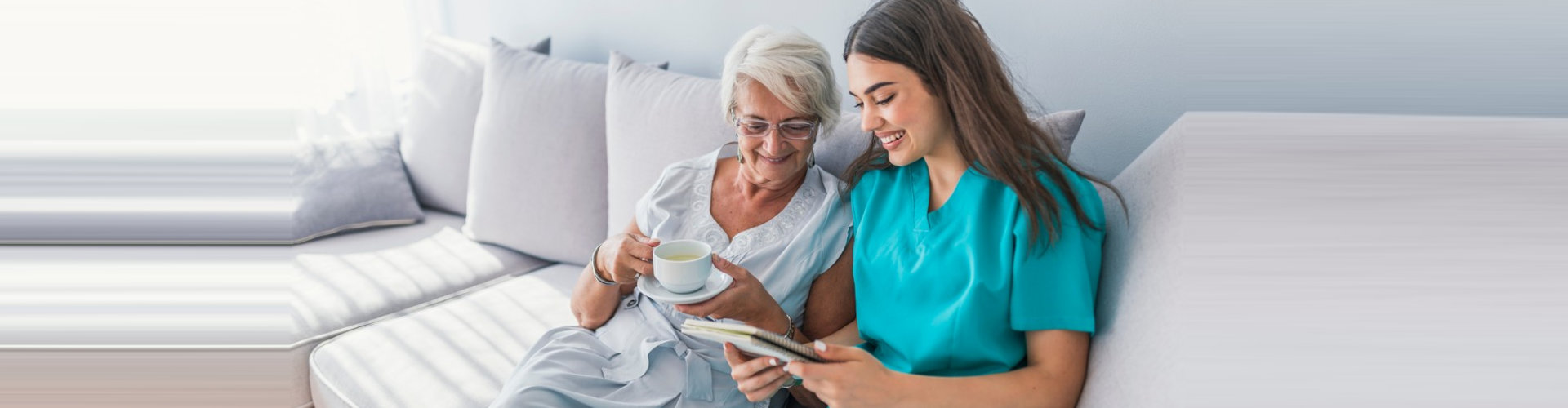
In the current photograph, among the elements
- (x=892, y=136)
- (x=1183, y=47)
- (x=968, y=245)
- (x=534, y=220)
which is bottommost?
(x=534, y=220)

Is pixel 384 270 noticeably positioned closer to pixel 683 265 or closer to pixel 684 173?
pixel 684 173

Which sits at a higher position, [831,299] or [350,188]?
[831,299]

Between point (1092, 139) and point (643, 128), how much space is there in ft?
3.06

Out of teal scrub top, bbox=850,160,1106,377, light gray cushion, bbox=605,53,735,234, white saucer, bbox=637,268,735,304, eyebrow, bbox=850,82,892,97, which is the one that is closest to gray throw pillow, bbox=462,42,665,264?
light gray cushion, bbox=605,53,735,234

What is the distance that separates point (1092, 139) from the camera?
1796 mm

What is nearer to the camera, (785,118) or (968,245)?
(968,245)

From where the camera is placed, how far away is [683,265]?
128cm

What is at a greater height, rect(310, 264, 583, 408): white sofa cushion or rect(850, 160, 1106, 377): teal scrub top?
rect(850, 160, 1106, 377): teal scrub top

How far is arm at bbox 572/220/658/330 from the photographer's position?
4.79 ft

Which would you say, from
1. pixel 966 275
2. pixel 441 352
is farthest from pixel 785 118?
pixel 441 352

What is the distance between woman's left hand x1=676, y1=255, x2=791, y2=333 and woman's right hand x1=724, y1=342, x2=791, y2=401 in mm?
77

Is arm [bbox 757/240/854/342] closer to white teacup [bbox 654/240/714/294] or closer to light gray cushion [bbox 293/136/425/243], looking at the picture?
white teacup [bbox 654/240/714/294]

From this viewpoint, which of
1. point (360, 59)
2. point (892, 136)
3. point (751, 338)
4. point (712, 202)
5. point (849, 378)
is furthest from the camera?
point (360, 59)

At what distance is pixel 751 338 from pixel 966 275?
36 cm
